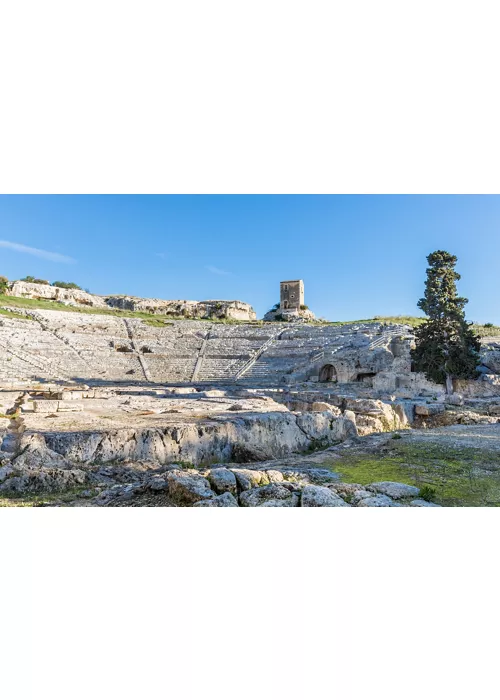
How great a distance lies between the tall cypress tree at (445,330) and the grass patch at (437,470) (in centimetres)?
1223

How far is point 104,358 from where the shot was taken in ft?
78.1

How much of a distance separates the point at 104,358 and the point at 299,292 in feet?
103

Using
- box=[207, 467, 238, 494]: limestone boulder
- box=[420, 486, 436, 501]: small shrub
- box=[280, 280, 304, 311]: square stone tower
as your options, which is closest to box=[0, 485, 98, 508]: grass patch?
box=[207, 467, 238, 494]: limestone boulder

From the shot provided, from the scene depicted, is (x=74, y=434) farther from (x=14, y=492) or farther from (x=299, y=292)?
(x=299, y=292)

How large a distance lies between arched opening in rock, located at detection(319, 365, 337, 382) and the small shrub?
59.9 ft

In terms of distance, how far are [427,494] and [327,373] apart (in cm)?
1903

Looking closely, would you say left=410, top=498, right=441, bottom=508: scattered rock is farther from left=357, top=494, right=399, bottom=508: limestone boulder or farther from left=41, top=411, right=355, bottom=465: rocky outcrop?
left=41, top=411, right=355, bottom=465: rocky outcrop

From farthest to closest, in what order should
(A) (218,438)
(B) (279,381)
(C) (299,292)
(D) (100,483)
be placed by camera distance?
(C) (299,292) → (B) (279,381) → (A) (218,438) → (D) (100,483)

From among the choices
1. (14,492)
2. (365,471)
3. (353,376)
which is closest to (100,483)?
(14,492)

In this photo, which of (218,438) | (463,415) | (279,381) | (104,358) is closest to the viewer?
(218,438)

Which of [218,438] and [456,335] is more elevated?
[456,335]

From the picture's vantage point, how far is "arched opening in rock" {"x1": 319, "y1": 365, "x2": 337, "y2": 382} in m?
22.1

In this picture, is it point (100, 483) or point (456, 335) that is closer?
point (100, 483)
